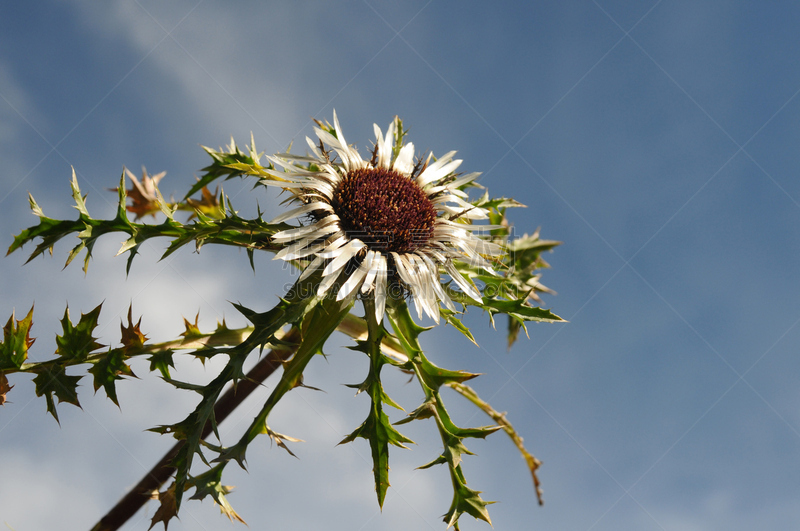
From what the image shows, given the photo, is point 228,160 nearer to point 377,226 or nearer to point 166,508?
point 377,226

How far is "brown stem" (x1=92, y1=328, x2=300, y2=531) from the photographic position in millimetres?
2447

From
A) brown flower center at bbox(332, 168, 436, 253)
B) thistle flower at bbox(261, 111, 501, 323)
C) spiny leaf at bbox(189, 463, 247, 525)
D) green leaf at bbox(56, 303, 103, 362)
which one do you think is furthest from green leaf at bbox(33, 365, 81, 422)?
brown flower center at bbox(332, 168, 436, 253)

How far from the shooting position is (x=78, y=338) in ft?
7.63

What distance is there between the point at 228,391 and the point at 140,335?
0.54 meters

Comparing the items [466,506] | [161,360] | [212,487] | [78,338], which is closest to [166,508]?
[212,487]

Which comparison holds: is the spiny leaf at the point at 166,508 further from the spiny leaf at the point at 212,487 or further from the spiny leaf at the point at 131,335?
the spiny leaf at the point at 131,335

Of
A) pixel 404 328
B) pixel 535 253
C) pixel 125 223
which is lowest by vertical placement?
pixel 125 223

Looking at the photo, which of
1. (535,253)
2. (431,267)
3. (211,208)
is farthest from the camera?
(535,253)

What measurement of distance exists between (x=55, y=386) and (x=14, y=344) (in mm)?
254

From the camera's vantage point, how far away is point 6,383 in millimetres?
2260

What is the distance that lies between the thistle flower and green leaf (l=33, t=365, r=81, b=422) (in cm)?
113

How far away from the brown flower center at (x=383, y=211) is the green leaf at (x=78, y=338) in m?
1.27

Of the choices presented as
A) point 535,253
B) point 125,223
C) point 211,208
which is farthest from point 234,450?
point 535,253

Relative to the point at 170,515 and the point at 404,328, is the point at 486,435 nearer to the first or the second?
the point at 404,328
